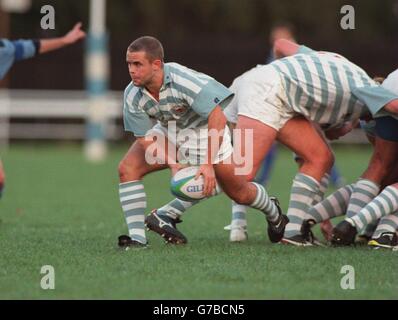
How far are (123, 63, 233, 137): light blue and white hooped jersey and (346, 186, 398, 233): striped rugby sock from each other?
1133 millimetres

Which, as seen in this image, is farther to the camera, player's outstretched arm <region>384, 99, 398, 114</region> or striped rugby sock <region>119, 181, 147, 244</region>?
striped rugby sock <region>119, 181, 147, 244</region>

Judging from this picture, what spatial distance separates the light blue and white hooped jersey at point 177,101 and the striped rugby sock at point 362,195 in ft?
3.94

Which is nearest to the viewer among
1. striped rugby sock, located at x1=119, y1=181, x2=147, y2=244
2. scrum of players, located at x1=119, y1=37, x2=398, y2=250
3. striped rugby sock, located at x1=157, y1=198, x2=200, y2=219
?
scrum of players, located at x1=119, y1=37, x2=398, y2=250

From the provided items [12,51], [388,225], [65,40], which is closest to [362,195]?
[388,225]

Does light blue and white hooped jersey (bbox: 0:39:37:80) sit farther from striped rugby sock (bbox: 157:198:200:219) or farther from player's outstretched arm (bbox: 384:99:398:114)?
player's outstretched arm (bbox: 384:99:398:114)

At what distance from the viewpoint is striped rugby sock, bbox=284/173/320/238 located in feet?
24.2

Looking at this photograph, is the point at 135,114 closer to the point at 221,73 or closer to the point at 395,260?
the point at 395,260

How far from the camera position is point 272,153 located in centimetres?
1295

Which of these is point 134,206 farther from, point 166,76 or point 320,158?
point 320,158

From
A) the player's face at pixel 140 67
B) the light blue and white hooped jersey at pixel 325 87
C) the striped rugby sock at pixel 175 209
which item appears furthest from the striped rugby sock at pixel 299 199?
the player's face at pixel 140 67

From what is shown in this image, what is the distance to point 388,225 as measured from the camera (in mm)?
7152

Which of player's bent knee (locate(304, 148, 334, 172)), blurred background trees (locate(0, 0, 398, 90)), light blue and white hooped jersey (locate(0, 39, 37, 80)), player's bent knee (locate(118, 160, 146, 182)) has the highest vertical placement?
blurred background trees (locate(0, 0, 398, 90))

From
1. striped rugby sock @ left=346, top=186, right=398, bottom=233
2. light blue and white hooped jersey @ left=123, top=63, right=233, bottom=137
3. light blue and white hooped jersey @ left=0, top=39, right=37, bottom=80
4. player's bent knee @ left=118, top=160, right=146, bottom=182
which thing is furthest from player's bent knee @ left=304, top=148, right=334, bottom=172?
light blue and white hooped jersey @ left=0, top=39, right=37, bottom=80

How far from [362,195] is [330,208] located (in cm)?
33
